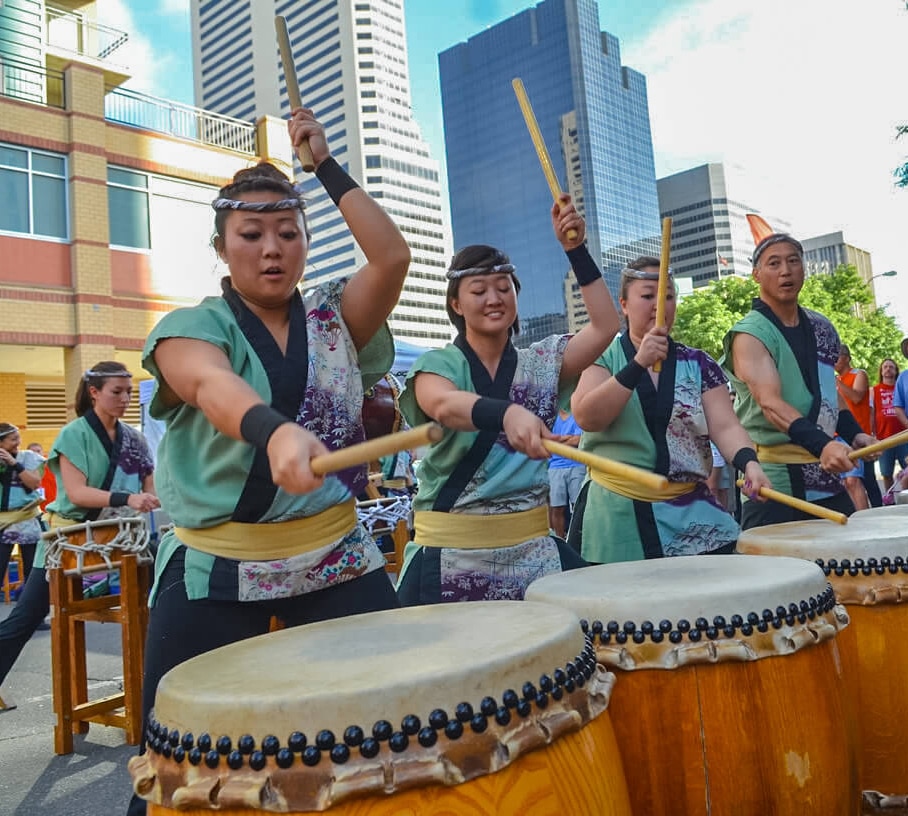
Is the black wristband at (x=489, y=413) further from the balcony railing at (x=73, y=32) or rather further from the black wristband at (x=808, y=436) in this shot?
the balcony railing at (x=73, y=32)

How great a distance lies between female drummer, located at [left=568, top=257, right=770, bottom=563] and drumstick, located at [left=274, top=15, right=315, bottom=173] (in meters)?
1.10

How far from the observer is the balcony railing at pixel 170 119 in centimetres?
1572

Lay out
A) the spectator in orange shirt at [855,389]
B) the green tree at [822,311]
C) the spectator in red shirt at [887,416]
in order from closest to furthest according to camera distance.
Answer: the spectator in orange shirt at [855,389]
the spectator in red shirt at [887,416]
the green tree at [822,311]

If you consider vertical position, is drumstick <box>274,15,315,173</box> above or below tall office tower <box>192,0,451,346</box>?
below

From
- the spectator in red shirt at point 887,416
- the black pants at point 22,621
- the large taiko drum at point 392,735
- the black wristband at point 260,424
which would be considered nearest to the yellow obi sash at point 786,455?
the large taiko drum at point 392,735

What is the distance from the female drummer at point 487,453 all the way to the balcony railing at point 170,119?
14.8 meters

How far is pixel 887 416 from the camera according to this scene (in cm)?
805

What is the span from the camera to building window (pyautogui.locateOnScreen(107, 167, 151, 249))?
49.7 feet

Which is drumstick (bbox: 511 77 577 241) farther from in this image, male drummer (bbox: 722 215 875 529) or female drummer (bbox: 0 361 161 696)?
female drummer (bbox: 0 361 161 696)

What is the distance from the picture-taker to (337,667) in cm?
121

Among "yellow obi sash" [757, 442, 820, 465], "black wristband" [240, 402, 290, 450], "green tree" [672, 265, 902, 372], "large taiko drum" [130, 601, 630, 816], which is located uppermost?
"green tree" [672, 265, 902, 372]

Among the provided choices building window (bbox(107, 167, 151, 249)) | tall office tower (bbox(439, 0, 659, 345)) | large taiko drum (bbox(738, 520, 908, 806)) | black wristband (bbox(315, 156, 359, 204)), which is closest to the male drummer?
large taiko drum (bbox(738, 520, 908, 806))

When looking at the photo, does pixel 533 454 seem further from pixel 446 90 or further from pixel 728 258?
pixel 728 258

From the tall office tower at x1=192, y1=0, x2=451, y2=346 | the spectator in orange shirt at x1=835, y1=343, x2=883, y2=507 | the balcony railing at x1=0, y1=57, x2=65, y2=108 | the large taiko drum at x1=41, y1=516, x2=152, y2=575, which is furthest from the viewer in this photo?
the tall office tower at x1=192, y1=0, x2=451, y2=346
